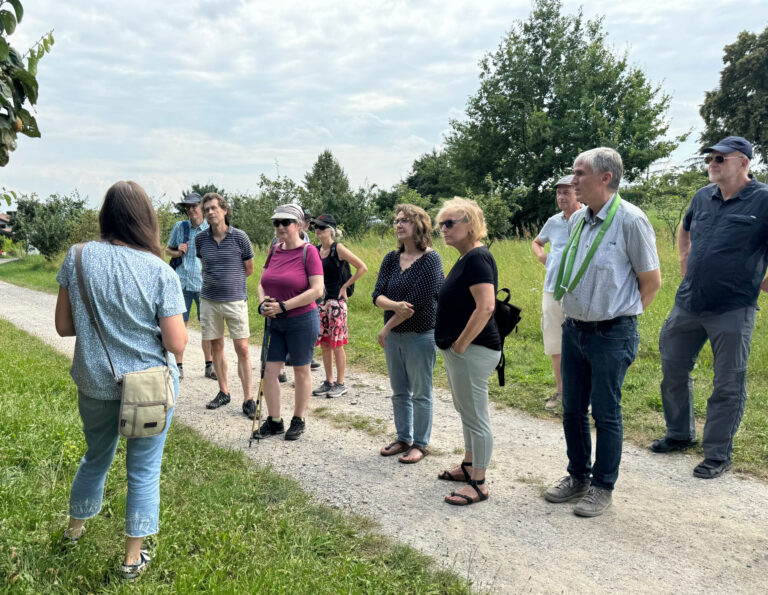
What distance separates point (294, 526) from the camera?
11.0 ft

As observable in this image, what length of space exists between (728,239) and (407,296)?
2.41 metres

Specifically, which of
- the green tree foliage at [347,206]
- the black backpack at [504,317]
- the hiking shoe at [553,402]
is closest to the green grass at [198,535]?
the black backpack at [504,317]

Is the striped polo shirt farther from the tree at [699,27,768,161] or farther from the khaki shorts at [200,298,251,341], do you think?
the tree at [699,27,768,161]

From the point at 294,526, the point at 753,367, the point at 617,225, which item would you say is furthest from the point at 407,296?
the point at 753,367

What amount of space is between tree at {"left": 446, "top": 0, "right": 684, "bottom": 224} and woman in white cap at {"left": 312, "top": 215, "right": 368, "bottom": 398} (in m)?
23.5

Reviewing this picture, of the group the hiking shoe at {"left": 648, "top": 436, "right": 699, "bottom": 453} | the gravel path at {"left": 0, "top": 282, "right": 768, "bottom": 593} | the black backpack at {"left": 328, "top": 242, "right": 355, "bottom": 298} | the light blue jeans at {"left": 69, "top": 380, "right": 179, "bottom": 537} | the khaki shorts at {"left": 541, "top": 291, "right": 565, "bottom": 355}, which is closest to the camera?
the light blue jeans at {"left": 69, "top": 380, "right": 179, "bottom": 537}

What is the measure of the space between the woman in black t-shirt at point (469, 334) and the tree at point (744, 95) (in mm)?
38407

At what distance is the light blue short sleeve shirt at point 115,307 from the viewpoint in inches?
100

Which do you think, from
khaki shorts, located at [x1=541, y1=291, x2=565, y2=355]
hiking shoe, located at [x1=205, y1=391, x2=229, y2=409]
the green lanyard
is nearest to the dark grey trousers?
khaki shorts, located at [x1=541, y1=291, x2=565, y2=355]

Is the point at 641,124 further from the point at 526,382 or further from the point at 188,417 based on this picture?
the point at 188,417

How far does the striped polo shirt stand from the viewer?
19.6 feet

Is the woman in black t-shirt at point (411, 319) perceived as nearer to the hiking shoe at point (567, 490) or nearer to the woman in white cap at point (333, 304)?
the hiking shoe at point (567, 490)

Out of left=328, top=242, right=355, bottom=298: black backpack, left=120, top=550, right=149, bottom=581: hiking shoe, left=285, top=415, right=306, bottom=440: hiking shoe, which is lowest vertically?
left=285, top=415, right=306, bottom=440: hiking shoe

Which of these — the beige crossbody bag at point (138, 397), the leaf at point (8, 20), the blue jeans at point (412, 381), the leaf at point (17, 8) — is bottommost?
the blue jeans at point (412, 381)
